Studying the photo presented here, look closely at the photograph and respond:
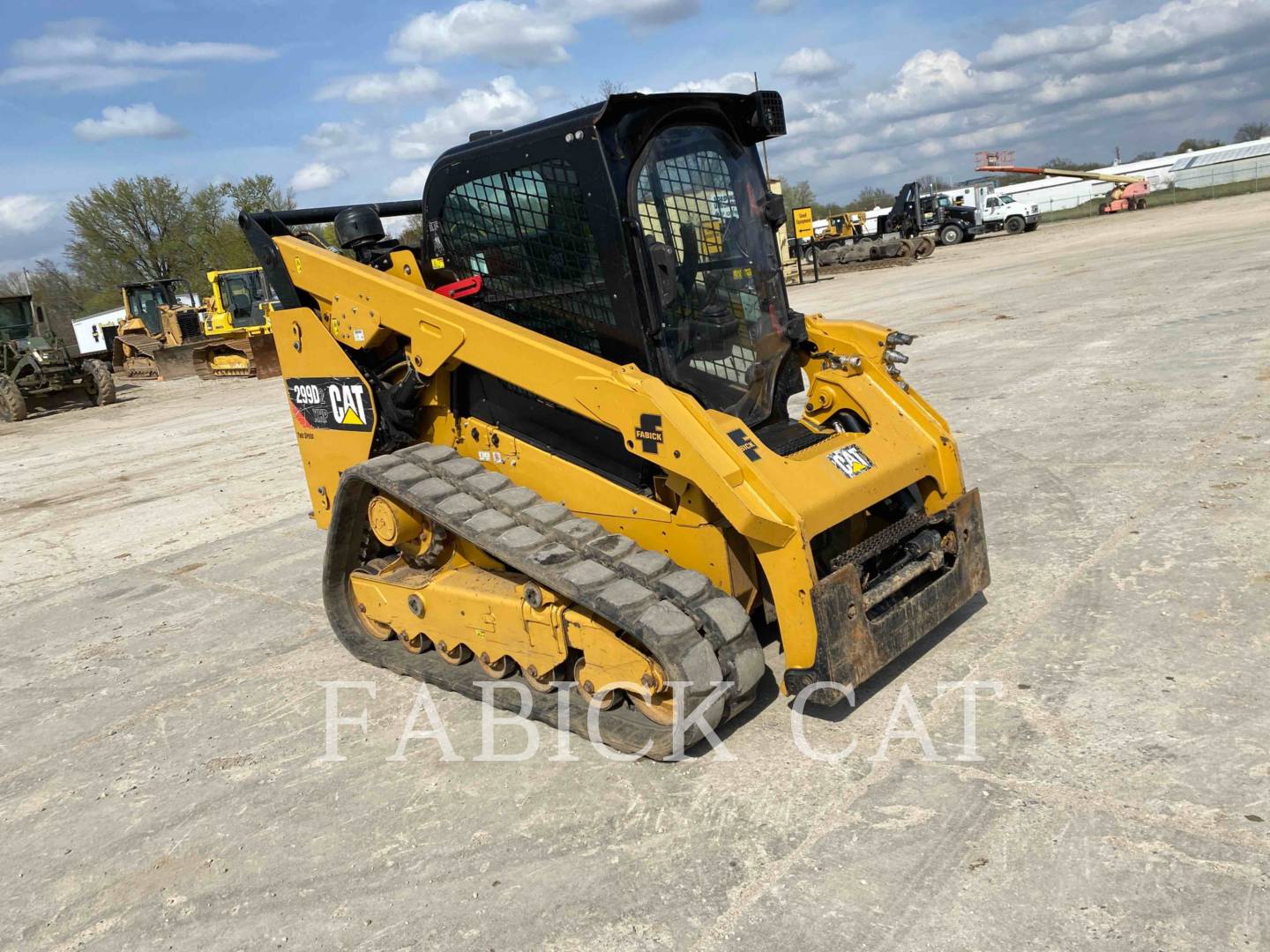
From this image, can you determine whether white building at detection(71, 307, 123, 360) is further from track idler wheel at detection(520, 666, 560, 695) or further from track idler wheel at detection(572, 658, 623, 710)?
track idler wheel at detection(572, 658, 623, 710)

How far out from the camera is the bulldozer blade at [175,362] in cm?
2458

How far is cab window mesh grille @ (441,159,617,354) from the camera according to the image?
155 inches

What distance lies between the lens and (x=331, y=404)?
4957 mm

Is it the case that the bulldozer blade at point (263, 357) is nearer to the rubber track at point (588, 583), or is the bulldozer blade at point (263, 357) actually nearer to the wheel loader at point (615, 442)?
the wheel loader at point (615, 442)

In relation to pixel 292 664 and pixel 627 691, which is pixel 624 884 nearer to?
pixel 627 691

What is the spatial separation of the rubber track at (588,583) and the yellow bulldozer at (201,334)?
757 inches

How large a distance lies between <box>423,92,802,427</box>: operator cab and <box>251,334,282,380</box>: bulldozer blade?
754 inches

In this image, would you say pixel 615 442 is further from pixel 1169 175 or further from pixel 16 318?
pixel 1169 175

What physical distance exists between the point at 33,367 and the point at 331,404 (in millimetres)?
18124

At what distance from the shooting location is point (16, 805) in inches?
157

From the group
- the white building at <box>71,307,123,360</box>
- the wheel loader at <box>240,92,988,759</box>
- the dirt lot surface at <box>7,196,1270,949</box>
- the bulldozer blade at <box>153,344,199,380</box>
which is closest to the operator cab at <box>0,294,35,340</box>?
the bulldozer blade at <box>153,344,199,380</box>
